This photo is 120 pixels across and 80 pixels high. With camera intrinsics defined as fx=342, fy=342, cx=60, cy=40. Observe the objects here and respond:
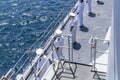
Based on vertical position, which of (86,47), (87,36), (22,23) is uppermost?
(87,36)

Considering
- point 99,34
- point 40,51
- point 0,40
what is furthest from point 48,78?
point 0,40

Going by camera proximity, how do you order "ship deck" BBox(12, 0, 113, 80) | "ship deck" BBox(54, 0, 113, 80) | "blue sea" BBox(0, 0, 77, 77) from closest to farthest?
"ship deck" BBox(12, 0, 113, 80) → "ship deck" BBox(54, 0, 113, 80) → "blue sea" BBox(0, 0, 77, 77)

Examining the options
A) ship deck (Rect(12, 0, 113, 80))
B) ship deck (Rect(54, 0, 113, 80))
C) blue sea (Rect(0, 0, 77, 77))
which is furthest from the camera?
blue sea (Rect(0, 0, 77, 77))

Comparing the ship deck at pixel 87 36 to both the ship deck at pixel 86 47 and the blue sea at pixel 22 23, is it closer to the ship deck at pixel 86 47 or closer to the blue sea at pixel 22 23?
the ship deck at pixel 86 47

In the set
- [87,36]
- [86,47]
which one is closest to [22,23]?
[87,36]

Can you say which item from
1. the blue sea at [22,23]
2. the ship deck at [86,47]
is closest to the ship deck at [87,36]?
the ship deck at [86,47]

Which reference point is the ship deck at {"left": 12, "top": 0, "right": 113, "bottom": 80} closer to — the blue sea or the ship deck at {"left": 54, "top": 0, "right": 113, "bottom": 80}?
the ship deck at {"left": 54, "top": 0, "right": 113, "bottom": 80}

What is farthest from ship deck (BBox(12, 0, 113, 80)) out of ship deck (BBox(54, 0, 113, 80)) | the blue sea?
the blue sea

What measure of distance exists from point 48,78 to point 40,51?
4.18 ft

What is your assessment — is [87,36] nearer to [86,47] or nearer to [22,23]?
[86,47]

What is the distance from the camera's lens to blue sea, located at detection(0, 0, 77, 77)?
79.3ft

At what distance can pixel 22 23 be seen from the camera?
28625 mm

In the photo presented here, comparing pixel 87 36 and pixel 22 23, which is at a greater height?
pixel 87 36

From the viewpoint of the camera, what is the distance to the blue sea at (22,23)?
2417 centimetres
